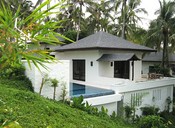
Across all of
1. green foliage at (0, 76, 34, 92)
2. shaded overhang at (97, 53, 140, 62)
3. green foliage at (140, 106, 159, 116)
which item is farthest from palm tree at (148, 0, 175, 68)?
green foliage at (0, 76, 34, 92)

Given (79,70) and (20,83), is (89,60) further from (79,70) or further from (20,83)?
(20,83)

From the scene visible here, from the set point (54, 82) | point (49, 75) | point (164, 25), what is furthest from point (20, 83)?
point (164, 25)

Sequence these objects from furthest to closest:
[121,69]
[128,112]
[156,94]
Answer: [121,69], [156,94], [128,112]

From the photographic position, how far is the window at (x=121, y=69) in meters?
16.7

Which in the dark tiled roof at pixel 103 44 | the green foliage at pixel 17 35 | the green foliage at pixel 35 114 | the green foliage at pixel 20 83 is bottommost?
the green foliage at pixel 35 114

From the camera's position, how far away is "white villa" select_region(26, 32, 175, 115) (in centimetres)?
1162

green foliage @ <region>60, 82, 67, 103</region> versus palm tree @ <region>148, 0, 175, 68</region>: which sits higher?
palm tree @ <region>148, 0, 175, 68</region>

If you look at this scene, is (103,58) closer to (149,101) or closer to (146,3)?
(149,101)

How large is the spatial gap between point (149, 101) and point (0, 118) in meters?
12.4

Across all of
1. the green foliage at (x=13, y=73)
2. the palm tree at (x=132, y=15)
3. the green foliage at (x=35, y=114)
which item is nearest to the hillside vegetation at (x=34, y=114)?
the green foliage at (x=35, y=114)

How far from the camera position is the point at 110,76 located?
16.1 m

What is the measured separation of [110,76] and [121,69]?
141cm

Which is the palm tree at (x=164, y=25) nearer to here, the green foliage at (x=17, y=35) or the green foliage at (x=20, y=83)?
the green foliage at (x=20, y=83)

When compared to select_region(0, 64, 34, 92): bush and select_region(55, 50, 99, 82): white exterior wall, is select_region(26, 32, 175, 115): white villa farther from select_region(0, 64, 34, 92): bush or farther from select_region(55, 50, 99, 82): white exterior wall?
select_region(0, 64, 34, 92): bush
